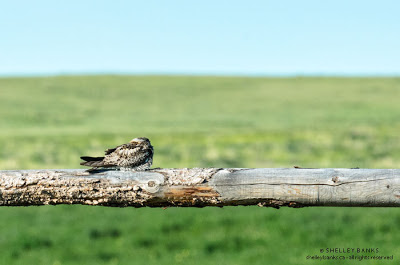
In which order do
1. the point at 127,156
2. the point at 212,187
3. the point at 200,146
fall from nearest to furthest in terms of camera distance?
the point at 212,187 < the point at 127,156 < the point at 200,146

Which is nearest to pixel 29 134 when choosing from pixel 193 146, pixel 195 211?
pixel 193 146

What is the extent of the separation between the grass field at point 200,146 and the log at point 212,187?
3511mm

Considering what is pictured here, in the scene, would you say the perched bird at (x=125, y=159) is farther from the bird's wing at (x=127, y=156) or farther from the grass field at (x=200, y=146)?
the grass field at (x=200, y=146)

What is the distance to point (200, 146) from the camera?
74.5 ft

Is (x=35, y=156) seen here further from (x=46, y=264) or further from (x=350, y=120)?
(x=350, y=120)

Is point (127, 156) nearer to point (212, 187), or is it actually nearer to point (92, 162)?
point (92, 162)

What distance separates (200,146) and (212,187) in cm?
1962

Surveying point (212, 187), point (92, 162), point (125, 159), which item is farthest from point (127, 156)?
point (212, 187)

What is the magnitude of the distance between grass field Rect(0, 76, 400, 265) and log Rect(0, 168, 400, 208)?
11.5 feet

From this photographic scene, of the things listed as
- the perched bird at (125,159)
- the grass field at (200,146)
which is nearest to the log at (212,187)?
the perched bird at (125,159)

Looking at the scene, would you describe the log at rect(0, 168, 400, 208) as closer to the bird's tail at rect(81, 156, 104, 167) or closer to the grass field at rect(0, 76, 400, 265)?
the bird's tail at rect(81, 156, 104, 167)

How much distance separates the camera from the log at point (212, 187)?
305 centimetres

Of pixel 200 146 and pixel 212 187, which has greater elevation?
pixel 212 187

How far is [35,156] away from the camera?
20328 mm
